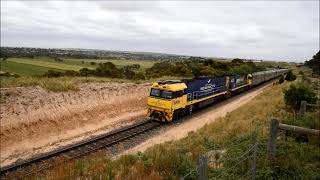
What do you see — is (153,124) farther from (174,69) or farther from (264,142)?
(174,69)

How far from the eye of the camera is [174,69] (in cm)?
5438

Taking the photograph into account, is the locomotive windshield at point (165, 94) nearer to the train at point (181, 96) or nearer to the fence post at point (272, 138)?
the train at point (181, 96)

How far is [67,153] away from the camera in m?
15.8

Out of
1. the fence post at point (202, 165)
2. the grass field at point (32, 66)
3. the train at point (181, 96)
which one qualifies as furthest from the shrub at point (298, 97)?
the grass field at point (32, 66)

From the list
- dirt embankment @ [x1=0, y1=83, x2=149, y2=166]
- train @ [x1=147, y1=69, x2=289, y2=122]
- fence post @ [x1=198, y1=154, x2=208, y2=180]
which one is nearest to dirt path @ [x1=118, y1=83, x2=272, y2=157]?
train @ [x1=147, y1=69, x2=289, y2=122]

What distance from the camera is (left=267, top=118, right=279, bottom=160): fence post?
756 centimetres

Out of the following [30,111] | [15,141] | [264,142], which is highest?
[264,142]

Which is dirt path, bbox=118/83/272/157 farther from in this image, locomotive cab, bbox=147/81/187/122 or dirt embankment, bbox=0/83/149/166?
dirt embankment, bbox=0/83/149/166

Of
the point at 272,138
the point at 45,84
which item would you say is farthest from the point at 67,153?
the point at 272,138

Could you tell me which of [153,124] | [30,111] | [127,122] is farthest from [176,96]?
[30,111]

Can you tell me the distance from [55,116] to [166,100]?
764 centimetres

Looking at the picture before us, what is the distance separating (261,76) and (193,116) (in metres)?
32.2

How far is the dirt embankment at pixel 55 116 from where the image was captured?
59.4ft

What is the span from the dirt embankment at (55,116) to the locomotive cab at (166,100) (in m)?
2.60
